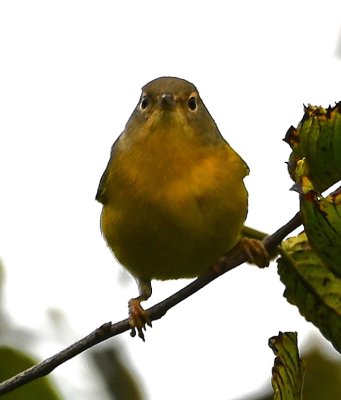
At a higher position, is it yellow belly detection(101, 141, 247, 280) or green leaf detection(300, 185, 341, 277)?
yellow belly detection(101, 141, 247, 280)

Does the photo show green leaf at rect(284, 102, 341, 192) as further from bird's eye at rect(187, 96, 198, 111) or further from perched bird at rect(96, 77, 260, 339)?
bird's eye at rect(187, 96, 198, 111)

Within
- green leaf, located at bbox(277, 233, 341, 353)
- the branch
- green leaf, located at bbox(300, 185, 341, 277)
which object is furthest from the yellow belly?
green leaf, located at bbox(300, 185, 341, 277)

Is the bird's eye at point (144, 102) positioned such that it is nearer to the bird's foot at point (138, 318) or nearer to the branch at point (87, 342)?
the bird's foot at point (138, 318)

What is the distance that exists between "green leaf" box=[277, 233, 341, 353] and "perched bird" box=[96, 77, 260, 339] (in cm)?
115

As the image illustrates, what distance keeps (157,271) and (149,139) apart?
0.55 meters

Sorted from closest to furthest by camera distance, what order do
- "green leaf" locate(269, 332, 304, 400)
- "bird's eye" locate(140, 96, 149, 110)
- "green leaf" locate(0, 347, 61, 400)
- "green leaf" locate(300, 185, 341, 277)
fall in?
1. "green leaf" locate(300, 185, 341, 277)
2. "green leaf" locate(269, 332, 304, 400)
3. "green leaf" locate(0, 347, 61, 400)
4. "bird's eye" locate(140, 96, 149, 110)

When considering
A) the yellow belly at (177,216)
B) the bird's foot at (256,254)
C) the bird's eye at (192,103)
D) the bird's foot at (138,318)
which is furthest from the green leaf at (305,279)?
the bird's eye at (192,103)

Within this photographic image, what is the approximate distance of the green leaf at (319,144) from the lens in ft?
5.74

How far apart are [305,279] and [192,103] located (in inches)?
72.3

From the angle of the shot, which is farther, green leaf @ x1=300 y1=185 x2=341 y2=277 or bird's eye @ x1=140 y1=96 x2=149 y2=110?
bird's eye @ x1=140 y1=96 x2=149 y2=110

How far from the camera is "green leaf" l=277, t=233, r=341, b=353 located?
204cm

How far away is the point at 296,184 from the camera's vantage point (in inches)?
67.3

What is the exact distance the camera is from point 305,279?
6.87 feet

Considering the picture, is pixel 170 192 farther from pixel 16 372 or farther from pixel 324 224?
pixel 324 224
